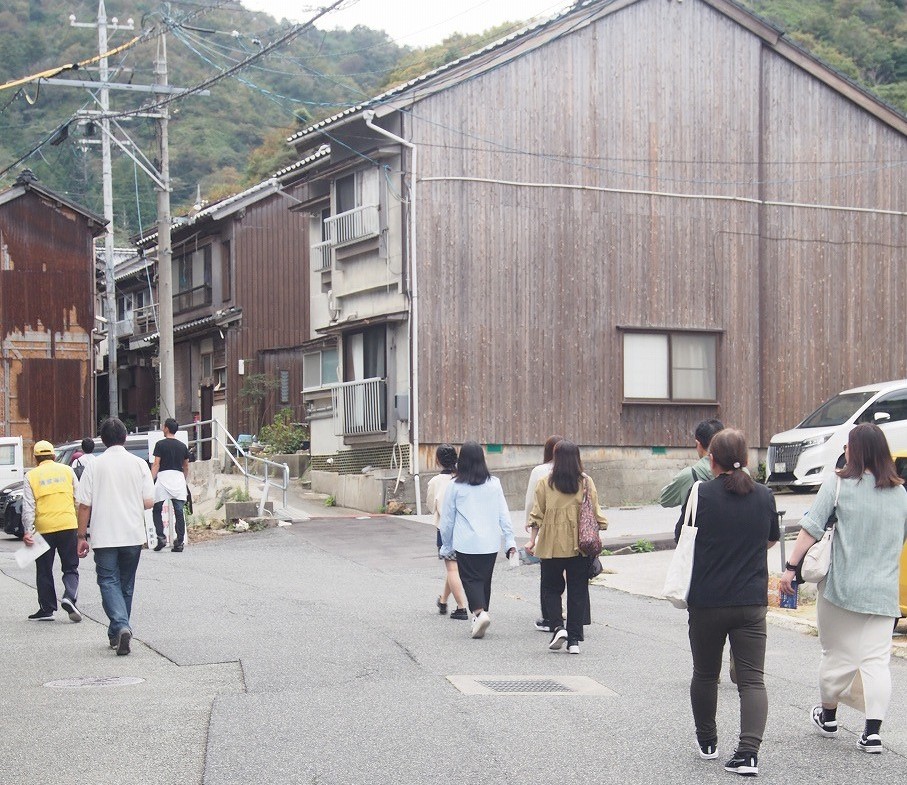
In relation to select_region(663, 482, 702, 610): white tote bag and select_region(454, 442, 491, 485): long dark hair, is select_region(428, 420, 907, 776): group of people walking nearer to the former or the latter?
select_region(663, 482, 702, 610): white tote bag

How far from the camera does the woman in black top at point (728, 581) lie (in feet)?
21.4

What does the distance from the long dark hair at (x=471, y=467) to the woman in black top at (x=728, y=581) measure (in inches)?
195

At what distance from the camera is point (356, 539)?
20438mm

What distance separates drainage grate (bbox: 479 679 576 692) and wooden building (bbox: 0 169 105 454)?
29.4 m

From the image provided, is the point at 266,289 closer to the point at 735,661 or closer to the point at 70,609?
the point at 70,609

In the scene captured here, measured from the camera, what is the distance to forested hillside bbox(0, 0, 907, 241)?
147ft

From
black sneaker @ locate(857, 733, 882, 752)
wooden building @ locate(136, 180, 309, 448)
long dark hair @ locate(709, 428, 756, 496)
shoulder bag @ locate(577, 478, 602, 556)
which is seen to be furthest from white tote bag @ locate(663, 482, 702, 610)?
wooden building @ locate(136, 180, 309, 448)

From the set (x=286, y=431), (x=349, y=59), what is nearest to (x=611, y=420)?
(x=286, y=431)

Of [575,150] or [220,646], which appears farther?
[575,150]

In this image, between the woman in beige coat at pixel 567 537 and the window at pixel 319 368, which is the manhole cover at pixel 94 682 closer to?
the woman in beige coat at pixel 567 537

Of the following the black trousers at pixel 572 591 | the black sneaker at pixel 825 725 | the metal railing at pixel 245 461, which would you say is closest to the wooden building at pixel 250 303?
the metal railing at pixel 245 461

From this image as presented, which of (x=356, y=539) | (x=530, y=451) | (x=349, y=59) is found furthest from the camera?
(x=349, y=59)

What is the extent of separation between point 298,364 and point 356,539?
1564cm

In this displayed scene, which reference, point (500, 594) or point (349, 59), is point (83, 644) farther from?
point (349, 59)
